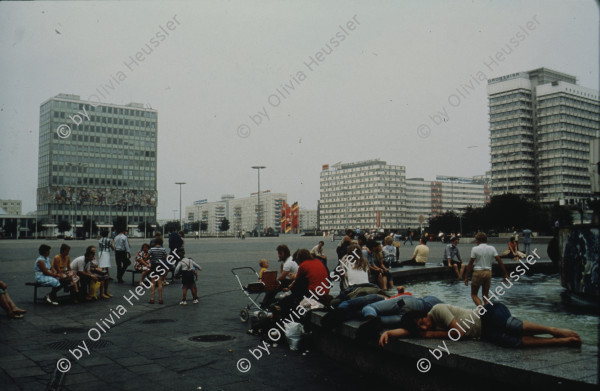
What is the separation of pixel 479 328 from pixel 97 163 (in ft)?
441

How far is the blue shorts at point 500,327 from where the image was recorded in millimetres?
4535

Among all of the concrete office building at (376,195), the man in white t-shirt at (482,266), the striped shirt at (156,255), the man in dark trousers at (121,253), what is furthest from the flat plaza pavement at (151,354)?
the concrete office building at (376,195)

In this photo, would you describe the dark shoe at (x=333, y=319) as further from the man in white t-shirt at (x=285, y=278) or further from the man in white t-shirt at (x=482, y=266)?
the man in white t-shirt at (x=482, y=266)

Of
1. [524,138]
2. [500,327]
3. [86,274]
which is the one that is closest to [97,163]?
[524,138]

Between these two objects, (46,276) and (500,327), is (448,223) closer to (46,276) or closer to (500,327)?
(46,276)

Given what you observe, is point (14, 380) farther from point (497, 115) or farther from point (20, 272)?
point (497, 115)

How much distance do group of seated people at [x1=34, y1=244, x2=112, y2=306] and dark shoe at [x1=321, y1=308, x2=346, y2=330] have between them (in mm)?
6821

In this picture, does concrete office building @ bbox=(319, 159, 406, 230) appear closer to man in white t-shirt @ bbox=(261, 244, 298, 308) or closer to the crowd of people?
the crowd of people

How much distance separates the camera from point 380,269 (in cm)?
1258

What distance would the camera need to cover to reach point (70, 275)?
10.8 meters

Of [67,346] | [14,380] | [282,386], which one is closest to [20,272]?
[67,346]

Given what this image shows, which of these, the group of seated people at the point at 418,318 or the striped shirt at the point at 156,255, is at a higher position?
the striped shirt at the point at 156,255

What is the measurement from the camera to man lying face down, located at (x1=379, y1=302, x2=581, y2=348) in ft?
15.0

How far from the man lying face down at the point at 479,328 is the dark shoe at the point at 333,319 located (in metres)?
1.00
